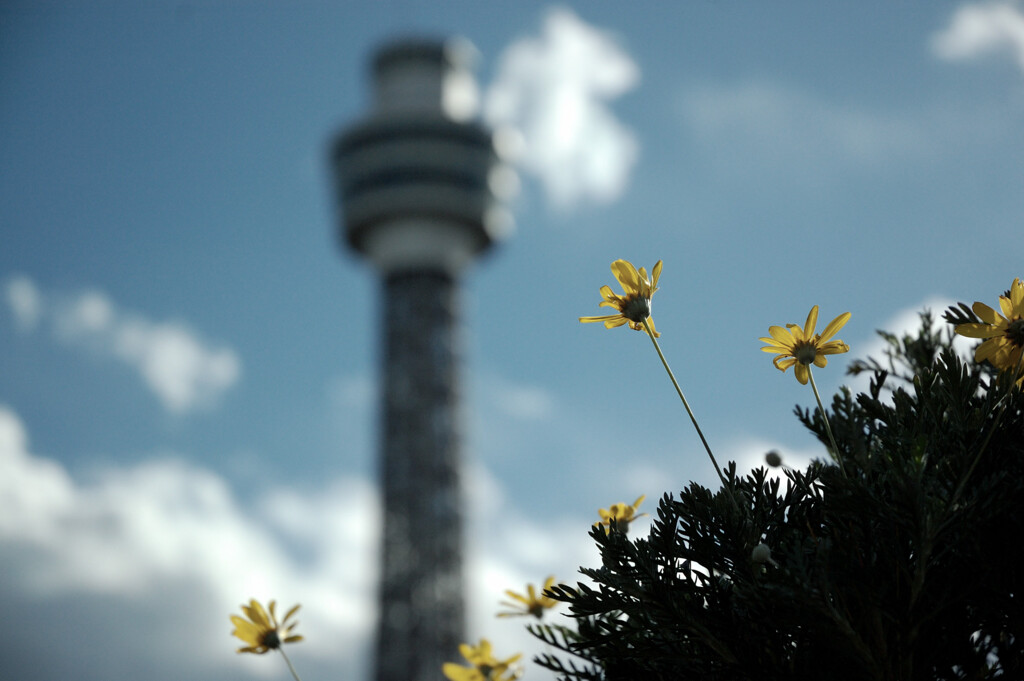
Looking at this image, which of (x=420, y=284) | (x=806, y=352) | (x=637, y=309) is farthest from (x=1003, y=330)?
(x=420, y=284)

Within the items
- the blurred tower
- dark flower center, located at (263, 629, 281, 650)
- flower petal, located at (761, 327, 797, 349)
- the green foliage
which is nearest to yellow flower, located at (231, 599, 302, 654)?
dark flower center, located at (263, 629, 281, 650)

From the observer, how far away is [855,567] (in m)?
1.81

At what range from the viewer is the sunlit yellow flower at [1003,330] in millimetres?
1932

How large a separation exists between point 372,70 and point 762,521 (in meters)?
62.9

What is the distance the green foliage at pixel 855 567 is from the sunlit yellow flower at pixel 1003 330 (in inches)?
→ 2.4

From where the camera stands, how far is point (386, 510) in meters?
52.9

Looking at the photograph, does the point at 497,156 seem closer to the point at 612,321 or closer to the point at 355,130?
the point at 355,130

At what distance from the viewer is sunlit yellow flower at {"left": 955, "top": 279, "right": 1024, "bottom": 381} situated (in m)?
1.93

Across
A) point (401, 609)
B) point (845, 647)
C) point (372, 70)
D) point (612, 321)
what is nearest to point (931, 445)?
point (845, 647)

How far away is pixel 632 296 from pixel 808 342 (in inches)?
16.0

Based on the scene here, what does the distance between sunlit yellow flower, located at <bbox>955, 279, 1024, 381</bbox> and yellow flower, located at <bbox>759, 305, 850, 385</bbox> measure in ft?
0.88

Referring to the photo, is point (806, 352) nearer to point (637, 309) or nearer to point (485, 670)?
point (637, 309)

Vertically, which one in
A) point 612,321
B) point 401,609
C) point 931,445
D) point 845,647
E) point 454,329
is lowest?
point 845,647

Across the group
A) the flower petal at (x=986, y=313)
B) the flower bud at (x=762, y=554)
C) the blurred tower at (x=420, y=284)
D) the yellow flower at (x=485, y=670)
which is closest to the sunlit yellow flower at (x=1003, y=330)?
the flower petal at (x=986, y=313)
